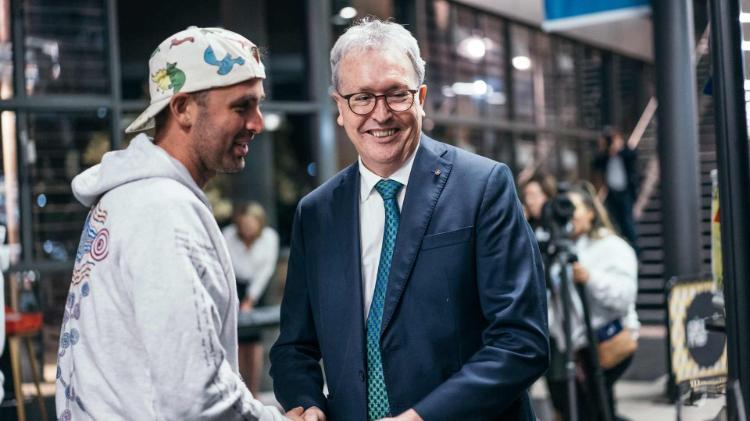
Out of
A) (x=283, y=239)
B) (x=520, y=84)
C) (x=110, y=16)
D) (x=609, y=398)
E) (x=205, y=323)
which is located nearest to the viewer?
(x=205, y=323)

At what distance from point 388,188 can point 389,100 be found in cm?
21

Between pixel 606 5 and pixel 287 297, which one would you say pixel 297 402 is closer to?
pixel 287 297

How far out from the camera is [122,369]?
187 centimetres

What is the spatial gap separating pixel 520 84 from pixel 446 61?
241 cm

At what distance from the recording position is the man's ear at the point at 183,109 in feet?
6.56

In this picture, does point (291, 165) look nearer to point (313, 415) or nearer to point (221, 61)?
point (313, 415)

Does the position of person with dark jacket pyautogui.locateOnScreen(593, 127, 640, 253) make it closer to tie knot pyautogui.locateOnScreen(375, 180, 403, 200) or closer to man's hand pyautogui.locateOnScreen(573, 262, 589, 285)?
man's hand pyautogui.locateOnScreen(573, 262, 589, 285)

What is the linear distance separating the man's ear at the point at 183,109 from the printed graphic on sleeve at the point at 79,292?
226 mm

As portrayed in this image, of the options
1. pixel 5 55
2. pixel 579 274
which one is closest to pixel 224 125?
pixel 579 274

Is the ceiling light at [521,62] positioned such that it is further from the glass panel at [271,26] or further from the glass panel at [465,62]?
the glass panel at [271,26]

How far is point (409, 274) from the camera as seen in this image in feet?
7.29

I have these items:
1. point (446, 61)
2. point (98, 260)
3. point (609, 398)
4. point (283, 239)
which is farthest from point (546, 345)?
point (446, 61)

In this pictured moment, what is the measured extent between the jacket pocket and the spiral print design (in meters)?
0.68

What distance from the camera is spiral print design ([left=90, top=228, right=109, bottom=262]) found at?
6.23ft
